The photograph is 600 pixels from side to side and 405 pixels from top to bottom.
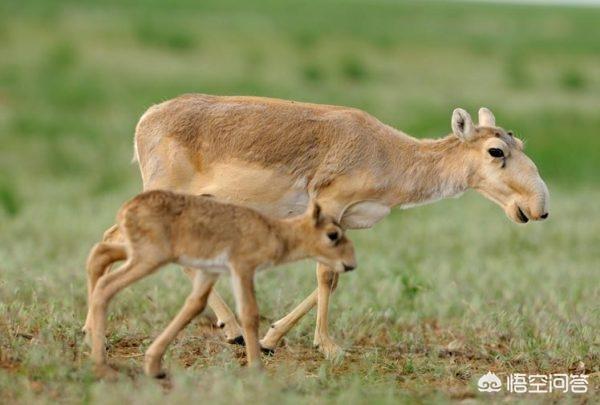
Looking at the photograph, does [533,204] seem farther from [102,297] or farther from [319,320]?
[102,297]

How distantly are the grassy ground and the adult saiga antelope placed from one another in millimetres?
955

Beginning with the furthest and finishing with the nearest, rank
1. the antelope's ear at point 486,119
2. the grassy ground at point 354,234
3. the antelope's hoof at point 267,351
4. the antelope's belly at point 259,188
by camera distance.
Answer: the antelope's ear at point 486,119
the antelope's belly at point 259,188
the antelope's hoof at point 267,351
the grassy ground at point 354,234

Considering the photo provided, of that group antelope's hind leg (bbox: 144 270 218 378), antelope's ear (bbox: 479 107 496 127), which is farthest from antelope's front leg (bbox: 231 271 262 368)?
antelope's ear (bbox: 479 107 496 127)

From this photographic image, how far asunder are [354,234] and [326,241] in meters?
8.62

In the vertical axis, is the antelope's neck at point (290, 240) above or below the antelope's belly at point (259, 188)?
below

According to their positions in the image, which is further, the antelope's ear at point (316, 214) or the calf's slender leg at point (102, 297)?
the antelope's ear at point (316, 214)

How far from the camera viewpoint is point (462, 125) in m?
9.28

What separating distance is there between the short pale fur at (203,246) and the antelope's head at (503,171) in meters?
1.96

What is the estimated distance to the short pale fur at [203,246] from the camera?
732cm

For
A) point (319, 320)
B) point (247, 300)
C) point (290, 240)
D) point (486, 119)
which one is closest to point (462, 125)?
point (486, 119)

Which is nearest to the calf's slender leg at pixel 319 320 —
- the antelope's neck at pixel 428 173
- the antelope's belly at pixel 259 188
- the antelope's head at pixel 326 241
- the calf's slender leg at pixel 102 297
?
the antelope's belly at pixel 259 188

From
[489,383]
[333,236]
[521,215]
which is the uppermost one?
[333,236]

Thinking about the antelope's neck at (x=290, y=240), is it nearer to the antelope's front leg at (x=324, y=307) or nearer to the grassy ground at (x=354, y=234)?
the grassy ground at (x=354, y=234)

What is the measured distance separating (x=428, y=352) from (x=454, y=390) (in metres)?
1.29
